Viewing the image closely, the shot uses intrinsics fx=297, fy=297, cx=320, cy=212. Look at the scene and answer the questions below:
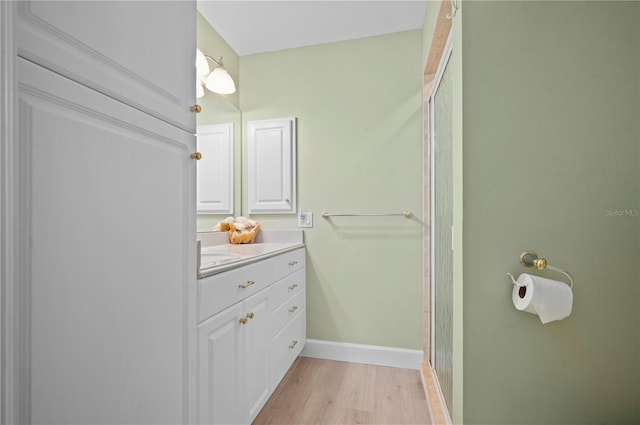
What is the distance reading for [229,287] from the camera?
4.00 feet

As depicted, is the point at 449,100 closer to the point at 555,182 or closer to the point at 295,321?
the point at 555,182

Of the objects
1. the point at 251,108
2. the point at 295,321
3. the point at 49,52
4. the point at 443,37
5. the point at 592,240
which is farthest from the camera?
the point at 251,108

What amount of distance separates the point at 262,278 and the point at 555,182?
1.28 metres

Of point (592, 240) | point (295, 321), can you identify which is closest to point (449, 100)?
point (592, 240)

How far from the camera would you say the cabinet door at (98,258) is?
0.56 m

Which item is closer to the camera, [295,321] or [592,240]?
[592,240]

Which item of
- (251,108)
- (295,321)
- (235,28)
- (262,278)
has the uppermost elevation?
(235,28)

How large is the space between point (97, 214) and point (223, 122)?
1615 mm

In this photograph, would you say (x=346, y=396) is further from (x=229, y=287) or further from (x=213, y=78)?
(x=213, y=78)

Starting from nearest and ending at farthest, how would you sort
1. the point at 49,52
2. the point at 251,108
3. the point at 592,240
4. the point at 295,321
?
1. the point at 49,52
2. the point at 592,240
3. the point at 295,321
4. the point at 251,108

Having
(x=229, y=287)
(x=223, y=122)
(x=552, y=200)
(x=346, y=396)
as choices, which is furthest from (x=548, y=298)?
(x=223, y=122)

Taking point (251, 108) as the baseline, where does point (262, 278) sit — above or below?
below

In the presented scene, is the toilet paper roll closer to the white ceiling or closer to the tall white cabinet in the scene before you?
the tall white cabinet

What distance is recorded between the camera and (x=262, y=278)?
5.01 feet
